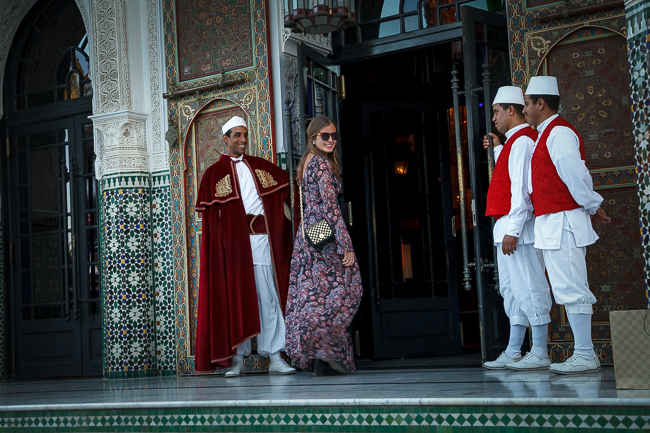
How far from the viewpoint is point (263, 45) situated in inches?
265

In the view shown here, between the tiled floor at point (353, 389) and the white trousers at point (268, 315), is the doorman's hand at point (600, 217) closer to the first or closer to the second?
the tiled floor at point (353, 389)

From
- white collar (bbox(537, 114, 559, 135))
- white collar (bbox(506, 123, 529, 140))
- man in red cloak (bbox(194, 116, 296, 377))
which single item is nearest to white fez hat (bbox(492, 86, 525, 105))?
white collar (bbox(506, 123, 529, 140))

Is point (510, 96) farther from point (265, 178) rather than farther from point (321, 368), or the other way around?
point (321, 368)

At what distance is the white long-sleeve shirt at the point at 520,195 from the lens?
15.5 ft

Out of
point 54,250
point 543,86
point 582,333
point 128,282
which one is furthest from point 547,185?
point 54,250

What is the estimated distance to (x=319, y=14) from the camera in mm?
5344

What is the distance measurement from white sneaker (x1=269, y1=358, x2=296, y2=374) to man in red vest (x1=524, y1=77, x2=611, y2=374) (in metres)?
2.24

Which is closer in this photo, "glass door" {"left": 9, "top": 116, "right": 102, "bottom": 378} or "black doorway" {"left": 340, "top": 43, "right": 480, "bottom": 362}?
"black doorway" {"left": 340, "top": 43, "right": 480, "bottom": 362}

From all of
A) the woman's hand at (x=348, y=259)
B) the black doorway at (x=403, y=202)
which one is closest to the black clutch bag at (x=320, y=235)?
the woman's hand at (x=348, y=259)

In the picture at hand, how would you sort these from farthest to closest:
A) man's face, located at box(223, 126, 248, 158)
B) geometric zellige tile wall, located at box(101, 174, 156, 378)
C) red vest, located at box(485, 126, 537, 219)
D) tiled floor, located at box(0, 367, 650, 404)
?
geometric zellige tile wall, located at box(101, 174, 156, 378), man's face, located at box(223, 126, 248, 158), red vest, located at box(485, 126, 537, 219), tiled floor, located at box(0, 367, 650, 404)

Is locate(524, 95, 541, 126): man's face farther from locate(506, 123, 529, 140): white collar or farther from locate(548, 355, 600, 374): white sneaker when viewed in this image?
locate(548, 355, 600, 374): white sneaker

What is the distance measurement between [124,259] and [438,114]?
315cm

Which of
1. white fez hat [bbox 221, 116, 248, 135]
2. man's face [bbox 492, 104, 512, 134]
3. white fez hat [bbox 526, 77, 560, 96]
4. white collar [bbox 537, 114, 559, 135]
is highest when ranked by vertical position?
white fez hat [bbox 221, 116, 248, 135]

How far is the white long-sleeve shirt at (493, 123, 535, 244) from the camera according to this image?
4719 millimetres
